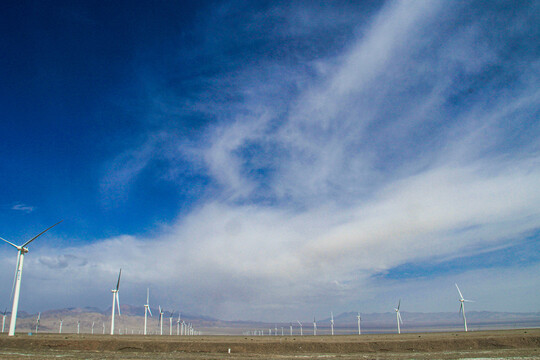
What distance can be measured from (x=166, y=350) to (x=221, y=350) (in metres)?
7.88

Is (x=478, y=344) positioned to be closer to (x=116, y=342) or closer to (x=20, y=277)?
(x=116, y=342)

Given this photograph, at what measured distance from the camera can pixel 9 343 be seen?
55062 mm

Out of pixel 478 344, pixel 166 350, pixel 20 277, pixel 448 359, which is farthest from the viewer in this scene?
pixel 20 277

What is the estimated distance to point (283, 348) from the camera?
55312 millimetres

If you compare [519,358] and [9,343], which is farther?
[9,343]

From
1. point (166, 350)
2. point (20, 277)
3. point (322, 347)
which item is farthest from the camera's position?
point (20, 277)

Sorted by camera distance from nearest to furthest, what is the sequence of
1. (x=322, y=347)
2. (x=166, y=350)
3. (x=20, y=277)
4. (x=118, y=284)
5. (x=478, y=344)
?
1. (x=166, y=350)
2. (x=322, y=347)
3. (x=478, y=344)
4. (x=20, y=277)
5. (x=118, y=284)

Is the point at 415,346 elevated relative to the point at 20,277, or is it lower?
lower

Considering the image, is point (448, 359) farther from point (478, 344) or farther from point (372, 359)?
point (478, 344)

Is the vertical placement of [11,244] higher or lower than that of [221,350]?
higher

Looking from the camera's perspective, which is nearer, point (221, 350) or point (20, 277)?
point (221, 350)

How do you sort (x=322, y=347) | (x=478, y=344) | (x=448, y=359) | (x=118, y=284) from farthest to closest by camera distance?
(x=118, y=284) < (x=478, y=344) < (x=322, y=347) < (x=448, y=359)

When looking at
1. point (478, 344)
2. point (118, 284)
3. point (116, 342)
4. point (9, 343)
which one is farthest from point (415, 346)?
point (118, 284)

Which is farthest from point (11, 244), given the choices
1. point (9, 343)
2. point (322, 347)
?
point (322, 347)
